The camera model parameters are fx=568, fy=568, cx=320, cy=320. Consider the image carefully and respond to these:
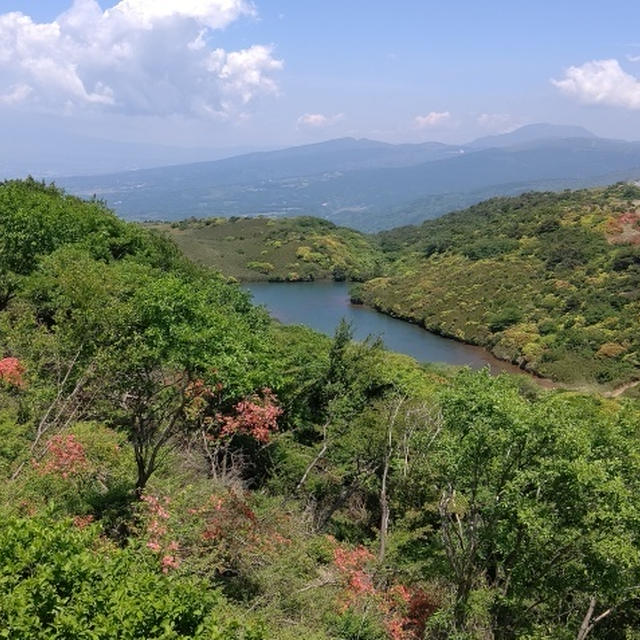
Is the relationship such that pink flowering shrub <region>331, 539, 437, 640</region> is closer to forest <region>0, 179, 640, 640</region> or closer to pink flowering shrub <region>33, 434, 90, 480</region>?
forest <region>0, 179, 640, 640</region>

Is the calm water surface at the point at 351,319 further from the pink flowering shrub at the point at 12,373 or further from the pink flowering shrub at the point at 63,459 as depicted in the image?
the pink flowering shrub at the point at 63,459

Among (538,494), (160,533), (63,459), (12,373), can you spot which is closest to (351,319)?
(12,373)

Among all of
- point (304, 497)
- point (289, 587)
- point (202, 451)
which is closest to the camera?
point (289, 587)

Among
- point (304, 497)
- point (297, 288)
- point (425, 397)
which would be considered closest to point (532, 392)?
point (425, 397)

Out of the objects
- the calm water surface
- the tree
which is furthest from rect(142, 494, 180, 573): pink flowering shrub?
the calm water surface

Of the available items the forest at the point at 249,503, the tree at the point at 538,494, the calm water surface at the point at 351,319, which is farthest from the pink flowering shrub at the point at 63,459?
the calm water surface at the point at 351,319

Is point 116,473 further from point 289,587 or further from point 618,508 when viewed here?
point 618,508
